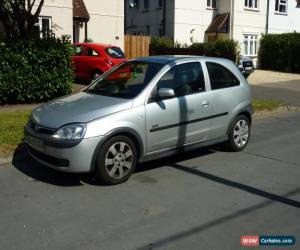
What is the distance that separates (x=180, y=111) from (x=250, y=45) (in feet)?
91.6

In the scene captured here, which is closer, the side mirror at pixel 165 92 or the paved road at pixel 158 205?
the paved road at pixel 158 205

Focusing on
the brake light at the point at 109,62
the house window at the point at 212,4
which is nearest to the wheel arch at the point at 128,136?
the brake light at the point at 109,62

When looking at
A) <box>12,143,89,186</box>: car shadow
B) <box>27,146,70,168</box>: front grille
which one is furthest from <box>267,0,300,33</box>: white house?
<box>27,146,70,168</box>: front grille

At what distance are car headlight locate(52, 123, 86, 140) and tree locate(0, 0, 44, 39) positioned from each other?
7445 mm

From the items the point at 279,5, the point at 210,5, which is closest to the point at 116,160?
the point at 210,5

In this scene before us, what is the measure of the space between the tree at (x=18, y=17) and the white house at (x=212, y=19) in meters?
17.6

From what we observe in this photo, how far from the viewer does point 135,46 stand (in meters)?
26.5

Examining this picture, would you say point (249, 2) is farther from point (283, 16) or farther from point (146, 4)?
point (146, 4)

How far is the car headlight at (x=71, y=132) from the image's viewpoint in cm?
572

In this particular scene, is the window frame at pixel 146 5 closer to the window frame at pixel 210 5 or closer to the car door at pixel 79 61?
the window frame at pixel 210 5

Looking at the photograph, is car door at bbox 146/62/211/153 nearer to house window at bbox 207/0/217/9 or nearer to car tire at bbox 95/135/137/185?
car tire at bbox 95/135/137/185

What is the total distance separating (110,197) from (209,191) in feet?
4.18

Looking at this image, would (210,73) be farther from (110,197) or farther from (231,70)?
(110,197)

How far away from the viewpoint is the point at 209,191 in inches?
234
